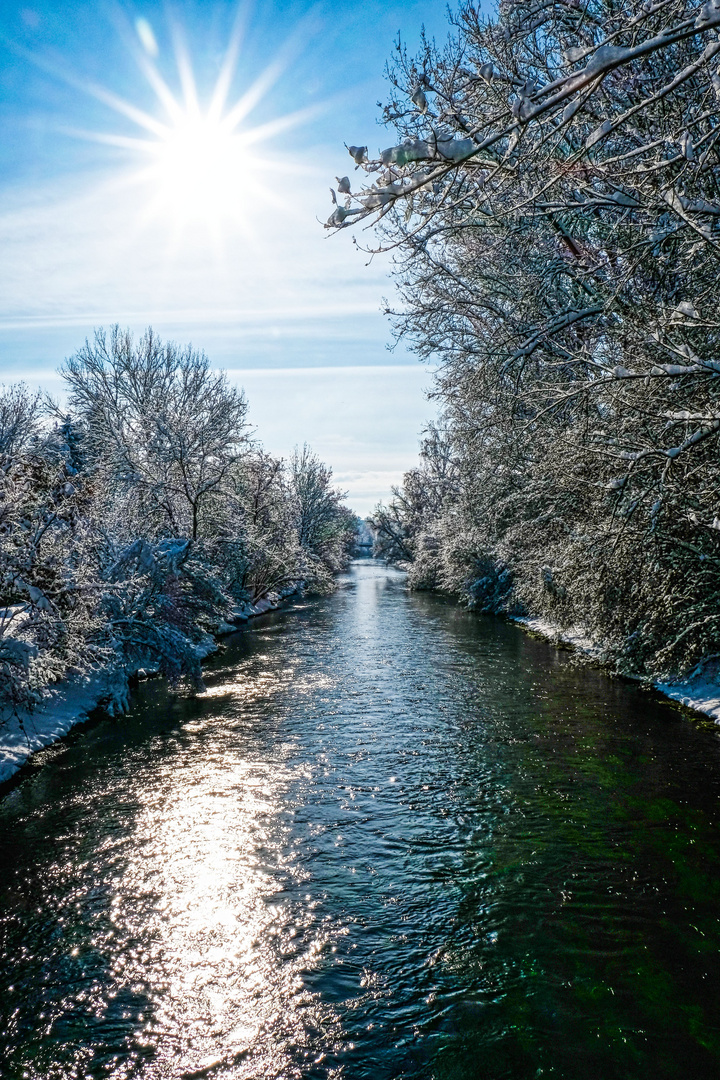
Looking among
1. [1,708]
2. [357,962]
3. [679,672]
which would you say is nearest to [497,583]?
[679,672]

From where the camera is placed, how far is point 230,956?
6051 mm

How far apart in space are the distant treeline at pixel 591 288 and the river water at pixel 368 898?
3251 millimetres

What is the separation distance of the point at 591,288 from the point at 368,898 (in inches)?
467

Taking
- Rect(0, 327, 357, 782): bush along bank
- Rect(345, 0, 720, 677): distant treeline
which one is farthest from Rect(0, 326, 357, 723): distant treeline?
Rect(345, 0, 720, 677): distant treeline

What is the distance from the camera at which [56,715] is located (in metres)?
13.4

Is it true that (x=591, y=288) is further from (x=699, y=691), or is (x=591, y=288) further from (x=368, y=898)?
(x=368, y=898)

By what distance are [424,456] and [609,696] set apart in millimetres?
37128

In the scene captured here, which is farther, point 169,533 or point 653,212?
point 169,533

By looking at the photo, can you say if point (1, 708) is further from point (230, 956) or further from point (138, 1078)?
point (138, 1078)

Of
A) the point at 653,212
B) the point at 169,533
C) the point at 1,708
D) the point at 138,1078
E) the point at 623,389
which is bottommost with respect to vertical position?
the point at 138,1078

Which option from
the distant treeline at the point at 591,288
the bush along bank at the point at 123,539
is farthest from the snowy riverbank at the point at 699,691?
the bush along bank at the point at 123,539

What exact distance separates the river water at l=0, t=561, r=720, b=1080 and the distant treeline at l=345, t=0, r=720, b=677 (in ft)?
10.7

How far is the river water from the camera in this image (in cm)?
502

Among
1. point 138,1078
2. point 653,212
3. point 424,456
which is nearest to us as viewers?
point 138,1078
